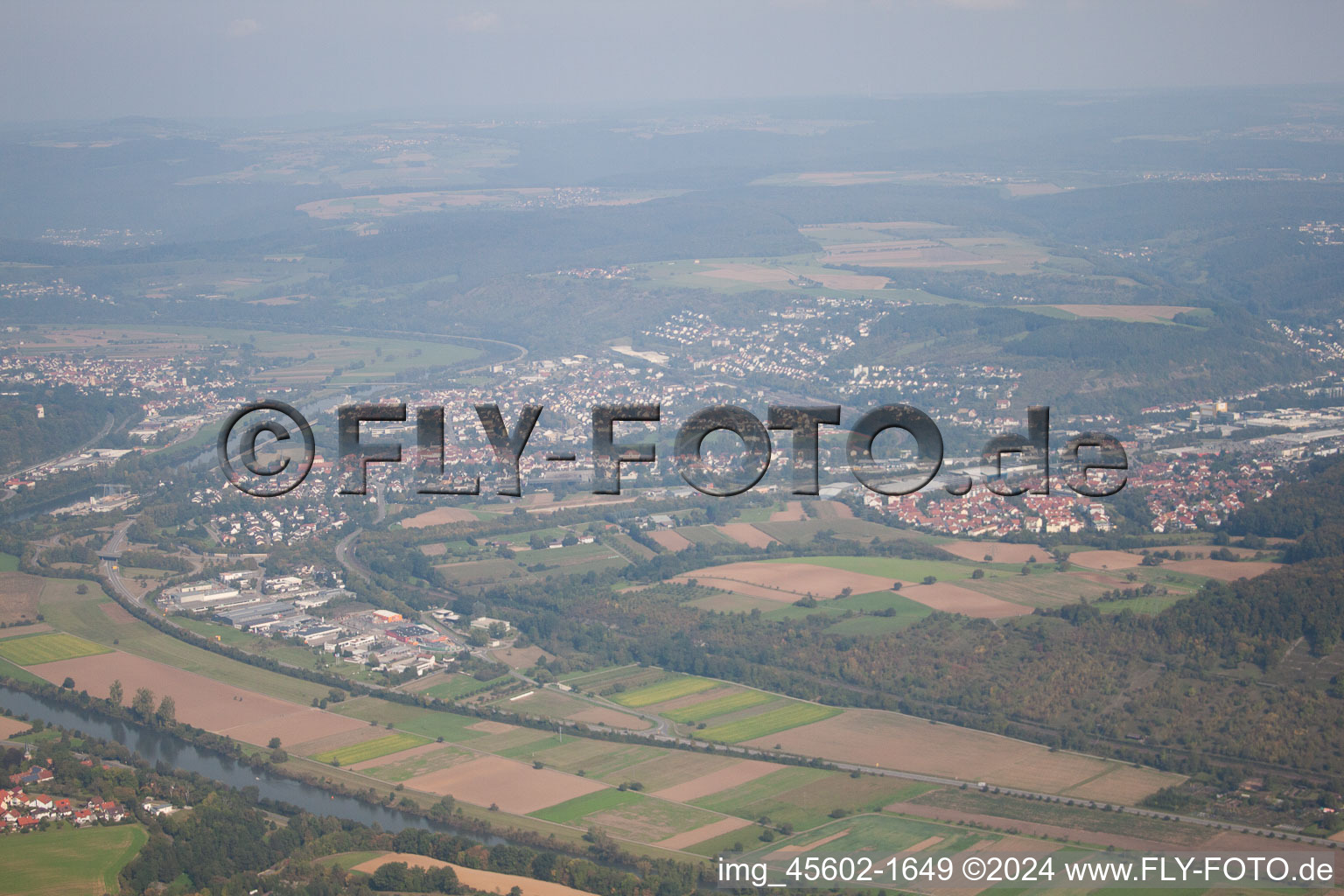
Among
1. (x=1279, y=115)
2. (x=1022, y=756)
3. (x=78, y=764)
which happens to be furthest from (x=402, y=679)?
(x=1279, y=115)

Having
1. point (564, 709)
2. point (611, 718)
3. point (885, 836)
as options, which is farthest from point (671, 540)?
Result: point (885, 836)

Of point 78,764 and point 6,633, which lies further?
point 6,633

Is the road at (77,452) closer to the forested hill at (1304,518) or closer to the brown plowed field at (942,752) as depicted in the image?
the brown plowed field at (942,752)

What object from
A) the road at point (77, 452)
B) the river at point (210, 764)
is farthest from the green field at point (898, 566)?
the road at point (77, 452)

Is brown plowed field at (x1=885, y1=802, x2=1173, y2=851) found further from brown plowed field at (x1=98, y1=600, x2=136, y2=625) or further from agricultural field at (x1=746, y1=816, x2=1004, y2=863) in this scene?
brown plowed field at (x1=98, y1=600, x2=136, y2=625)

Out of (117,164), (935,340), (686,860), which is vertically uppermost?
(117,164)

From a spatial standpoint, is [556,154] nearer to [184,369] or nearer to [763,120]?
[763,120]

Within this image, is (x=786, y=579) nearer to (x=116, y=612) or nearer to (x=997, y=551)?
(x=997, y=551)
